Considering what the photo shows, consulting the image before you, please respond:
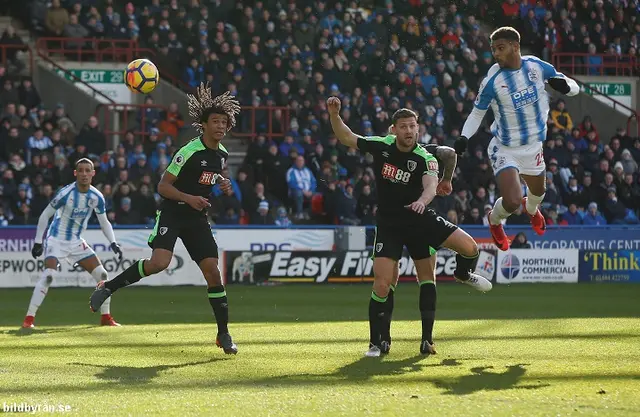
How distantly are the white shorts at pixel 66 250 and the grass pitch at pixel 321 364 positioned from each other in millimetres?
874

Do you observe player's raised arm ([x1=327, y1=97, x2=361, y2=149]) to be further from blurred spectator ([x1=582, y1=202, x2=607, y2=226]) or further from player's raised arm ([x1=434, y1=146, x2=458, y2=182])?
blurred spectator ([x1=582, y1=202, x2=607, y2=226])

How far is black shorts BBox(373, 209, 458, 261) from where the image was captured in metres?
9.50

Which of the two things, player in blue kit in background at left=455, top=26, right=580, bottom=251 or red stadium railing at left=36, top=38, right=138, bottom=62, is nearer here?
player in blue kit in background at left=455, top=26, right=580, bottom=251

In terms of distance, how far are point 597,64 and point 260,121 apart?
11.0 meters

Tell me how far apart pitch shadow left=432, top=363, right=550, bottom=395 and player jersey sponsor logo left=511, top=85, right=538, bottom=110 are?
3234mm

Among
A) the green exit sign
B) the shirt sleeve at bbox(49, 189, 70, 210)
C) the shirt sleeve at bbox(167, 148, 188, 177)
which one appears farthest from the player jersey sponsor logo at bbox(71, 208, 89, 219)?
the green exit sign

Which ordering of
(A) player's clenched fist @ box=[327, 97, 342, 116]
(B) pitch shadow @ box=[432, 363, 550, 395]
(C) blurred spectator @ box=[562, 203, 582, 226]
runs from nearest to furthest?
(B) pitch shadow @ box=[432, 363, 550, 395]
(A) player's clenched fist @ box=[327, 97, 342, 116]
(C) blurred spectator @ box=[562, 203, 582, 226]

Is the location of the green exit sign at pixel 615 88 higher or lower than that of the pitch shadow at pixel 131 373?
higher

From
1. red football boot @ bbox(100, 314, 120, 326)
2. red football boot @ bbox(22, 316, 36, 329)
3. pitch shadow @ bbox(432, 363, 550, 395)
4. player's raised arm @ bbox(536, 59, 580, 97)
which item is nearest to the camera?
pitch shadow @ bbox(432, 363, 550, 395)

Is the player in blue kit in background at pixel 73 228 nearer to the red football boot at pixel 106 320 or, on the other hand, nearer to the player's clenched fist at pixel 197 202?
the red football boot at pixel 106 320

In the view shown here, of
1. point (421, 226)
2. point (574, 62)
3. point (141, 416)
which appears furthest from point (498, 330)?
point (574, 62)

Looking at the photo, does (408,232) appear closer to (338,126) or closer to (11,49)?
(338,126)

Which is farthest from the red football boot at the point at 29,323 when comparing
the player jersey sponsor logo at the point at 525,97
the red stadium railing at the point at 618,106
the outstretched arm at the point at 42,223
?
the red stadium railing at the point at 618,106

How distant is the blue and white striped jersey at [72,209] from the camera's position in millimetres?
13781
